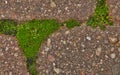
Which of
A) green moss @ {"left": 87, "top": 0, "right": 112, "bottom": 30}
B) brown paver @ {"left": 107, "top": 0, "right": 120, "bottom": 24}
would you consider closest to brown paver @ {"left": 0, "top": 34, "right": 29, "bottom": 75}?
green moss @ {"left": 87, "top": 0, "right": 112, "bottom": 30}

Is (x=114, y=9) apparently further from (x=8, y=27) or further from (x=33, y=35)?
(x=8, y=27)

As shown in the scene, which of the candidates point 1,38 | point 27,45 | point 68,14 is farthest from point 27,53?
point 68,14

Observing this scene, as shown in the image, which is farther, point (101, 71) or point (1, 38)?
point (1, 38)

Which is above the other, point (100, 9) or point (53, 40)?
point (100, 9)

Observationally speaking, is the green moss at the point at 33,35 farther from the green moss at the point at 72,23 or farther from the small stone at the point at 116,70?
the small stone at the point at 116,70

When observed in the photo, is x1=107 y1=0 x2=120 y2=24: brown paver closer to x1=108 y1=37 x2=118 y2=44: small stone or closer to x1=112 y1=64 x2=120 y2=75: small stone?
x1=108 y1=37 x2=118 y2=44: small stone

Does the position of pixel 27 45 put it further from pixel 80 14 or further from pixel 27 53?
pixel 80 14

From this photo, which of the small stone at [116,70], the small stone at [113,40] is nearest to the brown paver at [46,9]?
the small stone at [113,40]

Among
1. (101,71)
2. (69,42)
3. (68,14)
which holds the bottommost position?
(101,71)

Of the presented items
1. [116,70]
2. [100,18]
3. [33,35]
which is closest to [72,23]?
[100,18]
